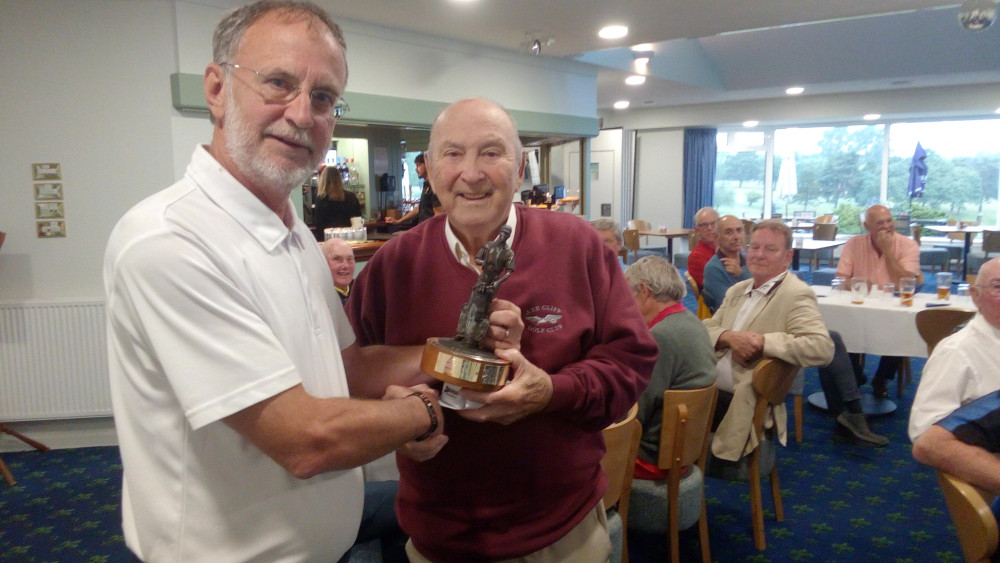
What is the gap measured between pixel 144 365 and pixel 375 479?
5.38ft

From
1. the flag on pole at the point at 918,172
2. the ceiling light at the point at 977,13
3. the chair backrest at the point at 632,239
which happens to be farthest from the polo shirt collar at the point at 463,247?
the flag on pole at the point at 918,172

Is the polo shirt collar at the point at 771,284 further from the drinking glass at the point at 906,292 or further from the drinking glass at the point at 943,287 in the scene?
the drinking glass at the point at 943,287

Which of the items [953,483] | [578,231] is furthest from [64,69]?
[953,483]

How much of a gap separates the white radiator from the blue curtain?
10760 mm

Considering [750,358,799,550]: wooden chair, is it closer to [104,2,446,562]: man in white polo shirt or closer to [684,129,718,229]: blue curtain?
[104,2,446,562]: man in white polo shirt

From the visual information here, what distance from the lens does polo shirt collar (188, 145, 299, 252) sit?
1016 mm

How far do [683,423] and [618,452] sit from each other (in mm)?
405

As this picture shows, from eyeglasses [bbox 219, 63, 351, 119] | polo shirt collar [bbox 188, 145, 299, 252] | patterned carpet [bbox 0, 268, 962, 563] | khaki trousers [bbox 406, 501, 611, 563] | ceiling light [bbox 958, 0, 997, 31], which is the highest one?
ceiling light [bbox 958, 0, 997, 31]

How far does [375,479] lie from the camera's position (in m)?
2.45

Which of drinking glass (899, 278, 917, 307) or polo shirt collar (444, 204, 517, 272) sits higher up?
polo shirt collar (444, 204, 517, 272)

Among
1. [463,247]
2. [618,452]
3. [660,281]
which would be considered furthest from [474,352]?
[660,281]

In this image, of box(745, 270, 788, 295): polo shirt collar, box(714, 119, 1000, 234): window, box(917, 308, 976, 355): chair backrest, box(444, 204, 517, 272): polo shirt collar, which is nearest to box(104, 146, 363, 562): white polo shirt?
box(444, 204, 517, 272): polo shirt collar

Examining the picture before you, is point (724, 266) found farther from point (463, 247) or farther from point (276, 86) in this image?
point (276, 86)

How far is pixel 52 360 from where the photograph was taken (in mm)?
4070
